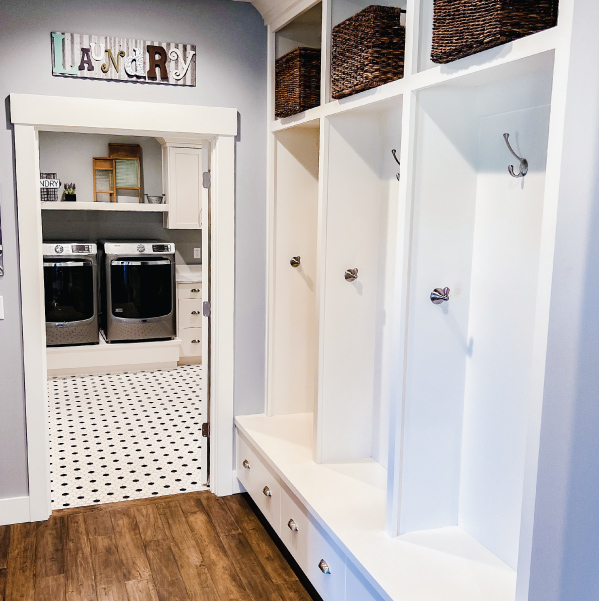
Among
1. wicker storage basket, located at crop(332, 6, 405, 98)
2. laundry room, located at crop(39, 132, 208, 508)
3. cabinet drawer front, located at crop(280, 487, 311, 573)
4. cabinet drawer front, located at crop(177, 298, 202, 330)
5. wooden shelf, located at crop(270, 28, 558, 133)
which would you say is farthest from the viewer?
cabinet drawer front, located at crop(177, 298, 202, 330)

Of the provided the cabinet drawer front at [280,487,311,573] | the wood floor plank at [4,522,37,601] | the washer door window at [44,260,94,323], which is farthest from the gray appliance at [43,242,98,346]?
the cabinet drawer front at [280,487,311,573]

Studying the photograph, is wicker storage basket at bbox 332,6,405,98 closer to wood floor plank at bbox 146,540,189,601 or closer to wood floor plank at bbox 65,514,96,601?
wood floor plank at bbox 146,540,189,601

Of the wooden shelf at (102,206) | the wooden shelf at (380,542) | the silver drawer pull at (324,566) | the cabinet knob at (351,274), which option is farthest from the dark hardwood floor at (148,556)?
the wooden shelf at (102,206)

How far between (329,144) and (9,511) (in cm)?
227

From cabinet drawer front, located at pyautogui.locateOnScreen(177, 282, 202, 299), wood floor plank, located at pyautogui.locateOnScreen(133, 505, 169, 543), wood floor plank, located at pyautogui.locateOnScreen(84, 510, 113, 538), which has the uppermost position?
cabinet drawer front, located at pyautogui.locateOnScreen(177, 282, 202, 299)

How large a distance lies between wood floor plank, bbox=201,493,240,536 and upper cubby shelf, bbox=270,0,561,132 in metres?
1.93

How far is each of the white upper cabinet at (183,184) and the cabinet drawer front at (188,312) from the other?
702 mm

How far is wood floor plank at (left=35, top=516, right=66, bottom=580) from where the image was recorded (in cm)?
272

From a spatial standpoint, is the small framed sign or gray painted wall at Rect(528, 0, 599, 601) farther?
the small framed sign

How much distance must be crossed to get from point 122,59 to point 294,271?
4.28ft

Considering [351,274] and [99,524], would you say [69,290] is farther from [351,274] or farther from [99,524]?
[351,274]

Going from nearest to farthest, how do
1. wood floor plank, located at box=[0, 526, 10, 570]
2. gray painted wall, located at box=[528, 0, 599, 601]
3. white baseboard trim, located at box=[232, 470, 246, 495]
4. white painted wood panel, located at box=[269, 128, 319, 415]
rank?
gray painted wall, located at box=[528, 0, 599, 601]
wood floor plank, located at box=[0, 526, 10, 570]
white painted wood panel, located at box=[269, 128, 319, 415]
white baseboard trim, located at box=[232, 470, 246, 495]

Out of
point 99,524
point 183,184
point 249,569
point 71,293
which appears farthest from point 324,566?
point 183,184

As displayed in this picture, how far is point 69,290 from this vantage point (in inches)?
225
